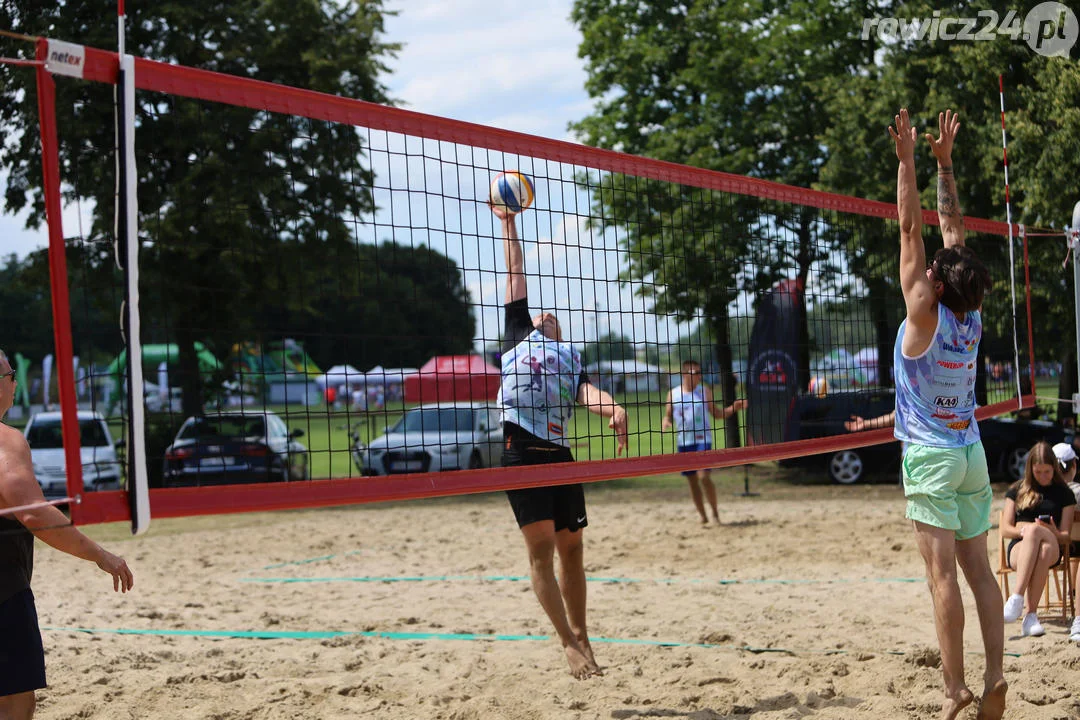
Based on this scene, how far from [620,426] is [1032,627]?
2.59 metres

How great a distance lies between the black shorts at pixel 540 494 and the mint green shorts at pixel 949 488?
1.52m

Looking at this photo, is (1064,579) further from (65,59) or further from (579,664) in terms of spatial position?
(65,59)

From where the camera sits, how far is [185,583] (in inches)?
330

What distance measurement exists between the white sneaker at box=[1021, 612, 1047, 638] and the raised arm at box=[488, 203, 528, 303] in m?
3.19

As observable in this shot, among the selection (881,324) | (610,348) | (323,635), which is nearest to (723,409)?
(610,348)

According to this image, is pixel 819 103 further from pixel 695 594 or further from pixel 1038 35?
pixel 695 594

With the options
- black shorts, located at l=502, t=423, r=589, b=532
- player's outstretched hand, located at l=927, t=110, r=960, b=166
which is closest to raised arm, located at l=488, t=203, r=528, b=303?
black shorts, located at l=502, t=423, r=589, b=532

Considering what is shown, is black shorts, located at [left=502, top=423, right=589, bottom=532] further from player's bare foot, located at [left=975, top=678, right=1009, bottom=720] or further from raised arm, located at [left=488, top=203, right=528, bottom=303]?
player's bare foot, located at [left=975, top=678, right=1009, bottom=720]

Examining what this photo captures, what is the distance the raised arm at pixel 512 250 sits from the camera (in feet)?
14.9

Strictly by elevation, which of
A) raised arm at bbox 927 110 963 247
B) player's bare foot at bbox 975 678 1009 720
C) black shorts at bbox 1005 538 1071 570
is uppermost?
raised arm at bbox 927 110 963 247

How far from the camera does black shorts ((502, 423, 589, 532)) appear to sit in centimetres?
468

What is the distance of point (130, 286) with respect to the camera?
9.75 feet

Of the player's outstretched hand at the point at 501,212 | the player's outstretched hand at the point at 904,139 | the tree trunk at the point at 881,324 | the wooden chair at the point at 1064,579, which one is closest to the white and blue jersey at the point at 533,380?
the player's outstretched hand at the point at 501,212

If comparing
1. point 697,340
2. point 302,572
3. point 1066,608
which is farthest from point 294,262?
point 1066,608
